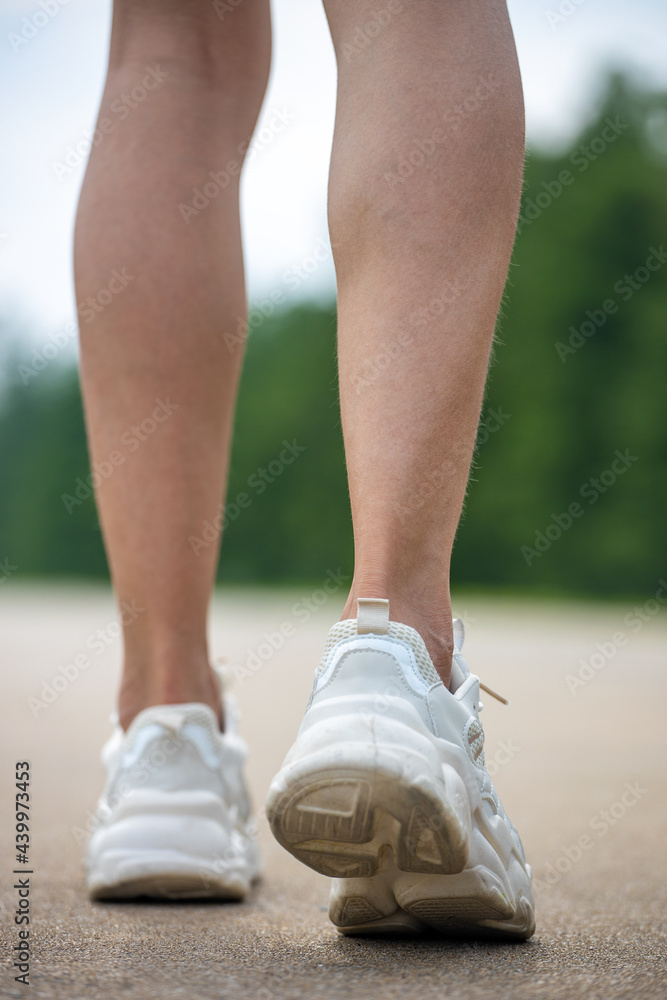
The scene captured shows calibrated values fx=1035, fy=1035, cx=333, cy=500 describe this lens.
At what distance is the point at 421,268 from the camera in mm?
833

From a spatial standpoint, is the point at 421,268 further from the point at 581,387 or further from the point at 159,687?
the point at 581,387

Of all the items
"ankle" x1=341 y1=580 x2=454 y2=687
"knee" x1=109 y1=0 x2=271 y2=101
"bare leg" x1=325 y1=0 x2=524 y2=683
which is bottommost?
"ankle" x1=341 y1=580 x2=454 y2=687

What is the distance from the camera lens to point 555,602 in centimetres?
1277

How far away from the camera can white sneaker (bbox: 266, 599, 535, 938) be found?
0.69 meters

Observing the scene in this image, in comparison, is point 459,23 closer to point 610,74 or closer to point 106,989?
point 106,989

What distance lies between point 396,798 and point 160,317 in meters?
0.67

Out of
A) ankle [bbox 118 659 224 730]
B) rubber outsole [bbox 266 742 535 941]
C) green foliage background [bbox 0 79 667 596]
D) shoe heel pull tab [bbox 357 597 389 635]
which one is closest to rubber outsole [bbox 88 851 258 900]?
ankle [bbox 118 659 224 730]

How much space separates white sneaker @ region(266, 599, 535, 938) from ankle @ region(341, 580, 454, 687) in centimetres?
2

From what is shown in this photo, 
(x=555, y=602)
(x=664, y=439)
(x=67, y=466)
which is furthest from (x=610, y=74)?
(x=67, y=466)

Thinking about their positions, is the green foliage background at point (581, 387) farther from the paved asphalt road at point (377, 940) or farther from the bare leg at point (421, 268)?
the bare leg at point (421, 268)

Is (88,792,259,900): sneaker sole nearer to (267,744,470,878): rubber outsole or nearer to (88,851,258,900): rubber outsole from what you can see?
(88,851,258,900): rubber outsole

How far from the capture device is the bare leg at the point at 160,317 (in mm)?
1145

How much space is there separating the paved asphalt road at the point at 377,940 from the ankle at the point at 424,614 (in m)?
0.22

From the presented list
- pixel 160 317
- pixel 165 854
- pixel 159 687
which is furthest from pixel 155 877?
pixel 160 317
